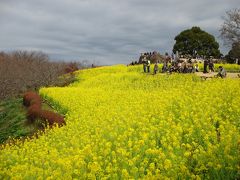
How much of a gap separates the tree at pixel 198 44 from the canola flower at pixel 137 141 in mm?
37559

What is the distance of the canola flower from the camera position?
1002 centimetres

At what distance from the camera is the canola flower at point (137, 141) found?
32.9 feet

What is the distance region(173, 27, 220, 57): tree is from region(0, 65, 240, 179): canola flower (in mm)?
37559

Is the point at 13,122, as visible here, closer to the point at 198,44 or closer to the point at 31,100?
the point at 31,100

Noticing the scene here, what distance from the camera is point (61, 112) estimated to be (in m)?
27.2

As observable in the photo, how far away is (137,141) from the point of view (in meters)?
13.3

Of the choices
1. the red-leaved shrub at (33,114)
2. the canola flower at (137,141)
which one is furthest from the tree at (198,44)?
the red-leaved shrub at (33,114)

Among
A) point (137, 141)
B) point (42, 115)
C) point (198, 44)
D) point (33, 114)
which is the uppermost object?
point (198, 44)

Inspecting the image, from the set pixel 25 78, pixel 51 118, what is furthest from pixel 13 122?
pixel 25 78

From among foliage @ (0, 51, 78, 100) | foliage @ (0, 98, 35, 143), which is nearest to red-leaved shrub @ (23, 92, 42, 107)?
foliage @ (0, 98, 35, 143)

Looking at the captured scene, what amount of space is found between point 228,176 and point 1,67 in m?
44.2

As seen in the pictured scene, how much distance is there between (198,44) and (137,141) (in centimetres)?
5849

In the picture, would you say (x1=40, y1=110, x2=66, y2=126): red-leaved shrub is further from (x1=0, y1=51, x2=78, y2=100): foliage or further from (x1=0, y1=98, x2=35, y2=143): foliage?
(x1=0, y1=51, x2=78, y2=100): foliage

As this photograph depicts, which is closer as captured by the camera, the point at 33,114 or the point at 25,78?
the point at 33,114
